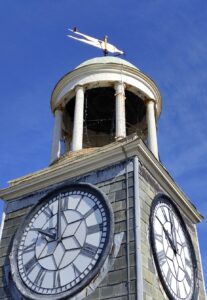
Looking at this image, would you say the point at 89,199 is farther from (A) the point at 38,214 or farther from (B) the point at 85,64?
(B) the point at 85,64

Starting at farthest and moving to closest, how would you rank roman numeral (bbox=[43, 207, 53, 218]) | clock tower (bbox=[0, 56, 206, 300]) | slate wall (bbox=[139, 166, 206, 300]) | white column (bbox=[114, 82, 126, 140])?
1. white column (bbox=[114, 82, 126, 140])
2. roman numeral (bbox=[43, 207, 53, 218])
3. clock tower (bbox=[0, 56, 206, 300])
4. slate wall (bbox=[139, 166, 206, 300])

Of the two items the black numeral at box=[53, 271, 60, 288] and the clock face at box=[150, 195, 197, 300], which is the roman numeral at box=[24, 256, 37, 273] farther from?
the clock face at box=[150, 195, 197, 300]

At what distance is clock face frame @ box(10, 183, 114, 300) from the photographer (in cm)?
865

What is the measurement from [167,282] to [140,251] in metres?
1.15

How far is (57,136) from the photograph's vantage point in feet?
41.1

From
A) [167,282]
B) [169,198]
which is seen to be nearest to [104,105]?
[169,198]

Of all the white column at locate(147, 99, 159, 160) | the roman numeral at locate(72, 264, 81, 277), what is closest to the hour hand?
the roman numeral at locate(72, 264, 81, 277)

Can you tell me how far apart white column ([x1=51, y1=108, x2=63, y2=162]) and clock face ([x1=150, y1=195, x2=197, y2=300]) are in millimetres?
3230

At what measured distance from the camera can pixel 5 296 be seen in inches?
361

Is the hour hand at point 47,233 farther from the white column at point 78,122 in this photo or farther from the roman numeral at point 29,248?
the white column at point 78,122

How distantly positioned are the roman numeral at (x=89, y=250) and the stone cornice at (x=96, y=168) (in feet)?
5.49

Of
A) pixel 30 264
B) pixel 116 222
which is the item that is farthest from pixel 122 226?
pixel 30 264

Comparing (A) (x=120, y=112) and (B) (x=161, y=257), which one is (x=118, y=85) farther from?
(B) (x=161, y=257)

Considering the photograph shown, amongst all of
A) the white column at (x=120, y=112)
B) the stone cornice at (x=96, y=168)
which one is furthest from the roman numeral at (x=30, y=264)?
the white column at (x=120, y=112)
